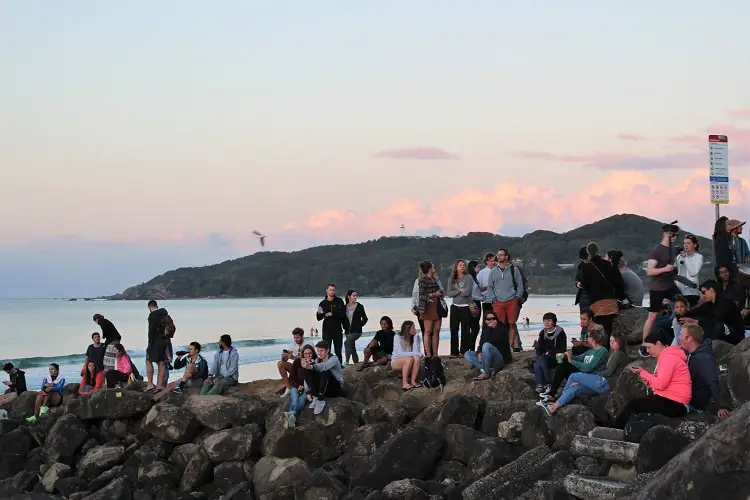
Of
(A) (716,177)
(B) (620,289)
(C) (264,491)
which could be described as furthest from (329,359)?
(A) (716,177)

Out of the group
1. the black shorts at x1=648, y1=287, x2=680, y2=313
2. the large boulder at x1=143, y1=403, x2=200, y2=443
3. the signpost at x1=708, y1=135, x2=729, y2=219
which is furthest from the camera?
the large boulder at x1=143, y1=403, x2=200, y2=443

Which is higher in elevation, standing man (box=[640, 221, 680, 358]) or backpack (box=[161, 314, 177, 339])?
standing man (box=[640, 221, 680, 358])

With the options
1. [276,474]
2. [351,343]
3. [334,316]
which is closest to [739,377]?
[276,474]

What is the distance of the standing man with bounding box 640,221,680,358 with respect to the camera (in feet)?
50.2

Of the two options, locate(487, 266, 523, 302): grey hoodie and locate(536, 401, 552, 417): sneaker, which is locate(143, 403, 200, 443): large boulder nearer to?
Answer: locate(487, 266, 523, 302): grey hoodie

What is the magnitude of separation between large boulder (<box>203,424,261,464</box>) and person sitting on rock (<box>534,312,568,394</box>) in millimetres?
4755

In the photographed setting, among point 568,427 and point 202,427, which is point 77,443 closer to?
point 202,427

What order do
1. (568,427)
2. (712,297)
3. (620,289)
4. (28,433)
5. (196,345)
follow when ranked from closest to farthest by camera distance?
(568,427) → (712,297) → (620,289) → (196,345) → (28,433)

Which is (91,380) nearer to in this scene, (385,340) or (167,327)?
(167,327)

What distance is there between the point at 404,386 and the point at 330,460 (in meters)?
1.76

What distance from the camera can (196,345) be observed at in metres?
18.4

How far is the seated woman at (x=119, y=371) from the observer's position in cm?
1989

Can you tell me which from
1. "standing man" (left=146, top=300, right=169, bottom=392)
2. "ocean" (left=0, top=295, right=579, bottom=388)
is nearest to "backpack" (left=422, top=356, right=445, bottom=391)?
"standing man" (left=146, top=300, right=169, bottom=392)

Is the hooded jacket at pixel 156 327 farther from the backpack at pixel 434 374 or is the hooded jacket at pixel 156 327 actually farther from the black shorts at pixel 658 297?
the black shorts at pixel 658 297
